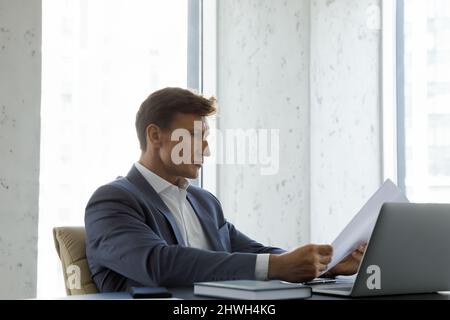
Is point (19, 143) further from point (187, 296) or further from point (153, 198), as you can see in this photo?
point (187, 296)

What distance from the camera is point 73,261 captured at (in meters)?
1.81

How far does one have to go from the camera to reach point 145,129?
84.2 inches

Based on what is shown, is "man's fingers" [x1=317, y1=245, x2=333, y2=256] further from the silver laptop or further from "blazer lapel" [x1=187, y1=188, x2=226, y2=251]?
"blazer lapel" [x1=187, y1=188, x2=226, y2=251]

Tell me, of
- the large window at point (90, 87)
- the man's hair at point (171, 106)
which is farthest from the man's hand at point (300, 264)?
the large window at point (90, 87)

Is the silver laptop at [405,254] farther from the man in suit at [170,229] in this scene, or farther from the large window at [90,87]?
the large window at [90,87]

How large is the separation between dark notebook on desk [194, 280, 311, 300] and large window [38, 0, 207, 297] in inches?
69.3

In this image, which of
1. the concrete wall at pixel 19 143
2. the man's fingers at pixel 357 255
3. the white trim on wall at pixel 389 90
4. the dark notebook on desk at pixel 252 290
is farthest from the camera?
the white trim on wall at pixel 389 90

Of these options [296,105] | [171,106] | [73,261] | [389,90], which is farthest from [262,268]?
[296,105]

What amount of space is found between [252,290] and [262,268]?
0.33 m

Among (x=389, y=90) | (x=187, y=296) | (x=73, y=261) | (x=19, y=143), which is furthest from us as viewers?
(x=389, y=90)

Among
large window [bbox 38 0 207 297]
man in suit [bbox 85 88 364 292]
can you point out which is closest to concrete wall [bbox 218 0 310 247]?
large window [bbox 38 0 207 297]

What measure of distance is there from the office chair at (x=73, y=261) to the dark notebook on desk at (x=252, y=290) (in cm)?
50

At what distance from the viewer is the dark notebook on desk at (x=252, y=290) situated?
126cm

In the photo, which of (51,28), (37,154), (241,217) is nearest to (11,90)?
(37,154)
